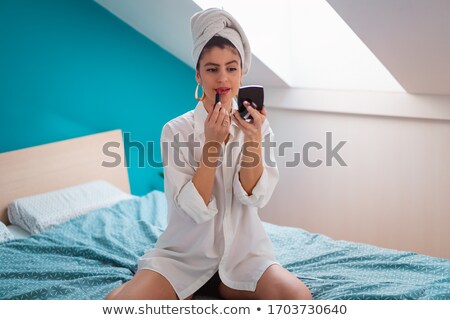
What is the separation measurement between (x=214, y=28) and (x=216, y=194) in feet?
1.74

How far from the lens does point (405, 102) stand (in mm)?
2605

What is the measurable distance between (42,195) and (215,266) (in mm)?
1229

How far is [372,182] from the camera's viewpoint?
9.36 feet

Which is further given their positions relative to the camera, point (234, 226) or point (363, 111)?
point (363, 111)

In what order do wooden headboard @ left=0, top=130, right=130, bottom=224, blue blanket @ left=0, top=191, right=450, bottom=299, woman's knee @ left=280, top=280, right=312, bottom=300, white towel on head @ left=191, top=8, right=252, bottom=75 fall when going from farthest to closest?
wooden headboard @ left=0, top=130, right=130, bottom=224
blue blanket @ left=0, top=191, right=450, bottom=299
white towel on head @ left=191, top=8, right=252, bottom=75
woman's knee @ left=280, top=280, right=312, bottom=300

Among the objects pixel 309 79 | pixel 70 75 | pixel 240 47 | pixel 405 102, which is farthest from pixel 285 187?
pixel 240 47

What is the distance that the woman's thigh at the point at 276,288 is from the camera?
1623mm

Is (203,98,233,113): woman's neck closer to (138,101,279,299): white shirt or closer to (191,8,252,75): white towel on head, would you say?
(138,101,279,299): white shirt

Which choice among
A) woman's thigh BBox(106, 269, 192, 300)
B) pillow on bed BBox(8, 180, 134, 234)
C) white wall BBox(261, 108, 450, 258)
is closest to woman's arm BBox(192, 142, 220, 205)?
woman's thigh BBox(106, 269, 192, 300)

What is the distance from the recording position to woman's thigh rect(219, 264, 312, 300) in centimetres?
162

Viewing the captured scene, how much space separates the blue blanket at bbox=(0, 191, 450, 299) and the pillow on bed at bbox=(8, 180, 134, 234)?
0.08 m

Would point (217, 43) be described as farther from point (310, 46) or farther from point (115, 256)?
point (310, 46)

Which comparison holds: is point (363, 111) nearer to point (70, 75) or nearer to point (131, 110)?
point (131, 110)
